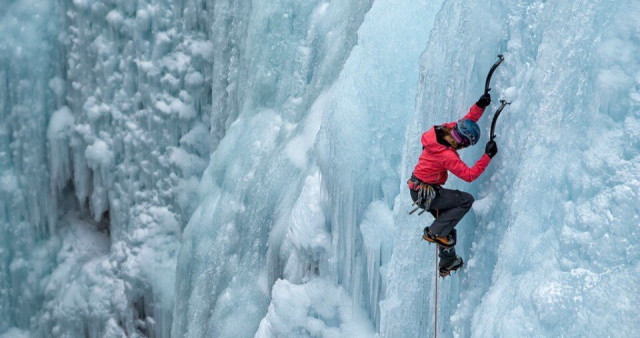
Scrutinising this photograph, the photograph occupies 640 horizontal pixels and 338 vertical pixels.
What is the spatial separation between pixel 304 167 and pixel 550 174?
2.82 m

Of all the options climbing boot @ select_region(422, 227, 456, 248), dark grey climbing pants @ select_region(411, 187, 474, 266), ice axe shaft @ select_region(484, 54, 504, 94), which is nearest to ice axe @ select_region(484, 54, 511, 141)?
ice axe shaft @ select_region(484, 54, 504, 94)

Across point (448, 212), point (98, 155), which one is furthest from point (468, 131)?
point (98, 155)

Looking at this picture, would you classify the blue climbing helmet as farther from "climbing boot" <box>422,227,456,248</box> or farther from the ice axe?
"climbing boot" <box>422,227,456,248</box>

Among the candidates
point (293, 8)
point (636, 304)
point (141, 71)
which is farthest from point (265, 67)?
point (636, 304)

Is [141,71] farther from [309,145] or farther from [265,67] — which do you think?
[309,145]

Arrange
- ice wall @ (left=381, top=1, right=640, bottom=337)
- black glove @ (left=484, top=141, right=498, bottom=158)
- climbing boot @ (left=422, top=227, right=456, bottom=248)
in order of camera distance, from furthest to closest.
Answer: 1. climbing boot @ (left=422, top=227, right=456, bottom=248)
2. black glove @ (left=484, top=141, right=498, bottom=158)
3. ice wall @ (left=381, top=1, right=640, bottom=337)

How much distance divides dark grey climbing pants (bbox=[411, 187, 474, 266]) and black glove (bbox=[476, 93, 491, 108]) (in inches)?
14.9

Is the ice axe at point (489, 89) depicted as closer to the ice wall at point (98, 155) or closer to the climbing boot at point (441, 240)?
the climbing boot at point (441, 240)

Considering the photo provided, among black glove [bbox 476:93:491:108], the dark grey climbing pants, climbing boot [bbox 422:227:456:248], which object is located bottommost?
climbing boot [bbox 422:227:456:248]

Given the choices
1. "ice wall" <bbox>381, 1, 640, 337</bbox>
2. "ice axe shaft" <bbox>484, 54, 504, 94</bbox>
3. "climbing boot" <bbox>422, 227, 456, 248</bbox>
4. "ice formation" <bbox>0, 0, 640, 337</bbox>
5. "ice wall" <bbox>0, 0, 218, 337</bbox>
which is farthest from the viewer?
"ice wall" <bbox>0, 0, 218, 337</bbox>

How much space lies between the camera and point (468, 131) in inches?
131

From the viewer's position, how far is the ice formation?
2.92 metres

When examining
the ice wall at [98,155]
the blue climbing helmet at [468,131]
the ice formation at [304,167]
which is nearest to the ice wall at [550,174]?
the ice formation at [304,167]

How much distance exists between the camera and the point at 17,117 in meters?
8.27
